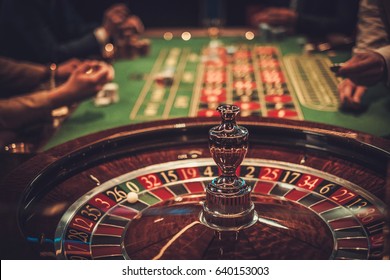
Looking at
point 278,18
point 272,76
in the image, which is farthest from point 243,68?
point 278,18

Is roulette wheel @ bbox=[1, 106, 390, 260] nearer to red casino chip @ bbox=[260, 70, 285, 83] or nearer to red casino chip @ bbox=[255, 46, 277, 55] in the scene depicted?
red casino chip @ bbox=[260, 70, 285, 83]

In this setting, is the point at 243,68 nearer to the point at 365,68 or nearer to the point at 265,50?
the point at 265,50

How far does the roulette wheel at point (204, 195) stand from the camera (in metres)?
1.24

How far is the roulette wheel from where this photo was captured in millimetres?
1239

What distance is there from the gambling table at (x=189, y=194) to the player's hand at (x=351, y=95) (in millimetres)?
232

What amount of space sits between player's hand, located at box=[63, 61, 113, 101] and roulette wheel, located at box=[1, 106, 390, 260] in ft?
3.79

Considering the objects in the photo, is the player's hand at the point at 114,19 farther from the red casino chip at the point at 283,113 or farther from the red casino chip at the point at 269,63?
the red casino chip at the point at 283,113

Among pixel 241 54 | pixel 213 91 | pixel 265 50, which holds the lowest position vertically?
pixel 213 91

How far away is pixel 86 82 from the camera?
2.89 meters

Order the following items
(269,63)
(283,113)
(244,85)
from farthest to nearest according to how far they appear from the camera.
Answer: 1. (269,63)
2. (244,85)
3. (283,113)

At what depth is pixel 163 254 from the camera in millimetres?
1203

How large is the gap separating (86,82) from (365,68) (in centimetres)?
156

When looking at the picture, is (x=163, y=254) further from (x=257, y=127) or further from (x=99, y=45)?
(x=99, y=45)
